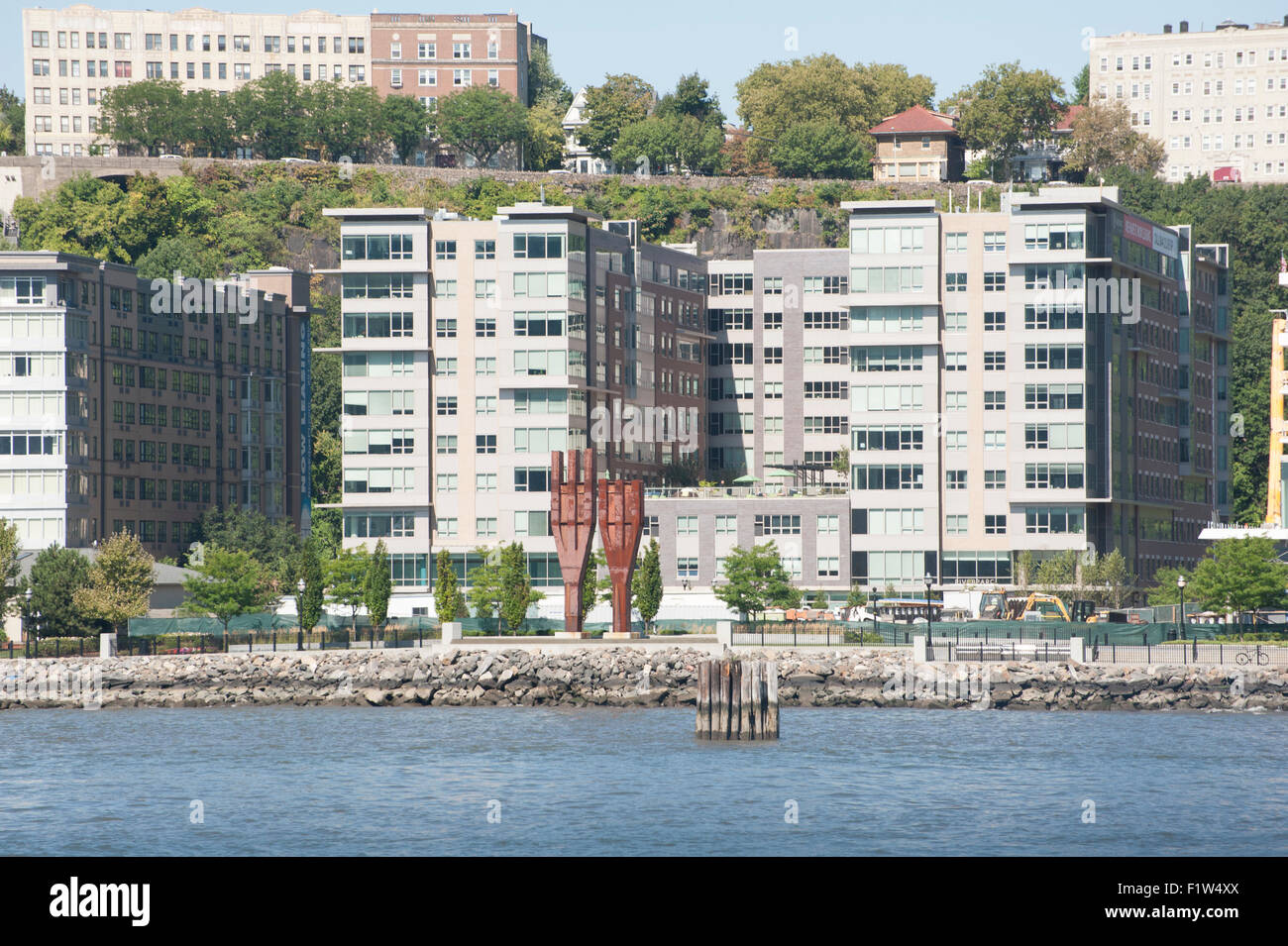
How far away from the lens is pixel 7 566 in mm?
110875

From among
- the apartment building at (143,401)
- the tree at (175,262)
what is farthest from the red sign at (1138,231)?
the tree at (175,262)

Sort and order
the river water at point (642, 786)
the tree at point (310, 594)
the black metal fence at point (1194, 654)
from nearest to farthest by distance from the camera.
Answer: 1. the river water at point (642, 786)
2. the black metal fence at point (1194, 654)
3. the tree at point (310, 594)

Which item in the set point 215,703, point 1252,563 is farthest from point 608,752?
point 1252,563

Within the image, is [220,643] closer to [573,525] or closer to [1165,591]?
[573,525]

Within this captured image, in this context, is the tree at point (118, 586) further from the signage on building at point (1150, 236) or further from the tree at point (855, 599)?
the signage on building at point (1150, 236)

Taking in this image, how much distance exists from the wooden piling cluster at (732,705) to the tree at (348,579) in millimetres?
45251

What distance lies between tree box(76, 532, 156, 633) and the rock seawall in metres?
8.00

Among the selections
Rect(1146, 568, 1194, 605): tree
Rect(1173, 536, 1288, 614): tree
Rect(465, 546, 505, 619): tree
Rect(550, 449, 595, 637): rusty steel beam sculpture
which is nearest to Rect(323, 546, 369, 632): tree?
Rect(465, 546, 505, 619): tree

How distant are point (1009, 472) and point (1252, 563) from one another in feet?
113

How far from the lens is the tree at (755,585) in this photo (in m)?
120

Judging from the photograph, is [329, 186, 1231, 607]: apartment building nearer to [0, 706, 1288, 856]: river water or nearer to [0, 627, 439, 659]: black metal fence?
[0, 627, 439, 659]: black metal fence
